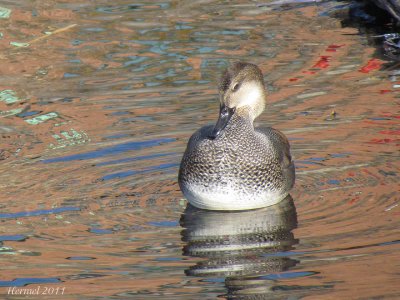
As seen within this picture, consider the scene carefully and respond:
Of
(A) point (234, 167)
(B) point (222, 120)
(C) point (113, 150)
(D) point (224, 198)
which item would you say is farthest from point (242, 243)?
(C) point (113, 150)

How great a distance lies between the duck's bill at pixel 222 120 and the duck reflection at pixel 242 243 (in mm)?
646

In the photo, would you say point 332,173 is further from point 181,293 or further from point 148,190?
point 181,293

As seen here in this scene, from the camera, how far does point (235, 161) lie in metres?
8.55

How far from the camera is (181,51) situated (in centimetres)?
1311

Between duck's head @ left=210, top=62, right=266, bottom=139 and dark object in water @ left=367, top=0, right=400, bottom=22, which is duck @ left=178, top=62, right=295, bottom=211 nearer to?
duck's head @ left=210, top=62, right=266, bottom=139

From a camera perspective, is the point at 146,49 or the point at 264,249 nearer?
the point at 264,249

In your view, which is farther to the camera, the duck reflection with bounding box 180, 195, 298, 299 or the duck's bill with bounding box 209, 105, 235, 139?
the duck's bill with bounding box 209, 105, 235, 139

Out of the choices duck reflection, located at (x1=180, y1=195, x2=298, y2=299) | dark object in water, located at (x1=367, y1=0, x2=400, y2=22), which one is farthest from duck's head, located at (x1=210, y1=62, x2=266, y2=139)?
dark object in water, located at (x1=367, y1=0, x2=400, y2=22)

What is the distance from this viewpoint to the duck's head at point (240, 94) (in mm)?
8680

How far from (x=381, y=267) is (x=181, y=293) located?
136cm

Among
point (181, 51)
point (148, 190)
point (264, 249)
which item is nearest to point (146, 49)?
point (181, 51)

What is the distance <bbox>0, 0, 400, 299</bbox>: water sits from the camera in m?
7.19

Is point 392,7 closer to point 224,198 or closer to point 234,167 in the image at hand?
point 234,167

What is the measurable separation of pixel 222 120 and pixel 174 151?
1.35 meters
